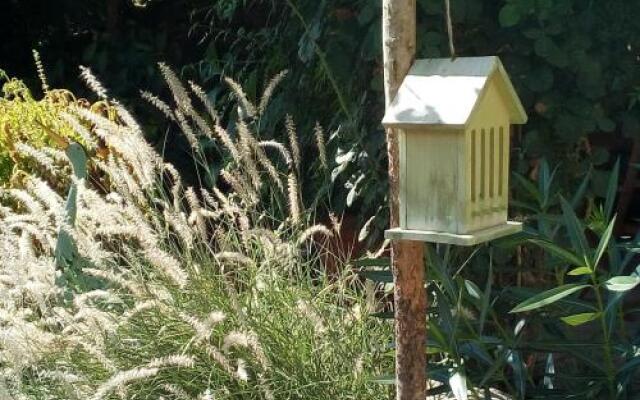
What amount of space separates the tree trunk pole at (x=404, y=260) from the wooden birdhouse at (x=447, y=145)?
0.17 ft

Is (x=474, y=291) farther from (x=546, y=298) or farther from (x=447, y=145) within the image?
(x=447, y=145)

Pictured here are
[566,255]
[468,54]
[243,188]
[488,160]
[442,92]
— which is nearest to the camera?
[442,92]

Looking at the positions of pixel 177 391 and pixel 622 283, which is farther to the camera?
pixel 177 391

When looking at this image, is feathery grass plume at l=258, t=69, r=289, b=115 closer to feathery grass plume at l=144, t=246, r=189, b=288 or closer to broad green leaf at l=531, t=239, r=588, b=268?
feathery grass plume at l=144, t=246, r=189, b=288

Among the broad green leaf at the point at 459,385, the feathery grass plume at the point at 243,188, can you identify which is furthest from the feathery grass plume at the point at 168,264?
the broad green leaf at the point at 459,385

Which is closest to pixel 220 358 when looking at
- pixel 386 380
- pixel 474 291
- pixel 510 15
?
pixel 386 380

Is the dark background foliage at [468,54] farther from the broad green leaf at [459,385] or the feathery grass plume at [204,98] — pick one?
the broad green leaf at [459,385]

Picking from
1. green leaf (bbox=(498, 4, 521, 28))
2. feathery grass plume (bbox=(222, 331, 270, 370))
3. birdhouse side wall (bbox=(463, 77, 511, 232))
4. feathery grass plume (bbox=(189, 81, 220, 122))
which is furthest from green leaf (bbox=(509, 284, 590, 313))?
feathery grass plume (bbox=(189, 81, 220, 122))

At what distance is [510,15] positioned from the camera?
11.6ft

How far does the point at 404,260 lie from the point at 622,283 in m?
0.73

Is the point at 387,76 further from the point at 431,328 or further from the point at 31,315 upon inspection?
the point at 31,315

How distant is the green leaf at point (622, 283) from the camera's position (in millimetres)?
2814

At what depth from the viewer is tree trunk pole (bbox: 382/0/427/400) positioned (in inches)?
92.3

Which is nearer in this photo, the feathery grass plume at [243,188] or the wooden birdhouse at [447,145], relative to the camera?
the wooden birdhouse at [447,145]
